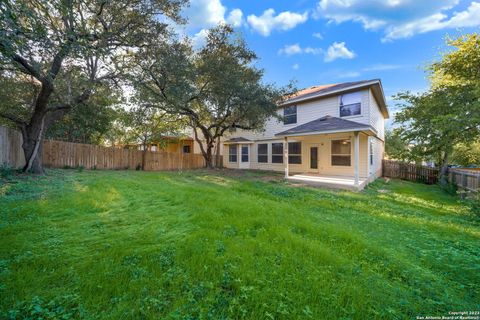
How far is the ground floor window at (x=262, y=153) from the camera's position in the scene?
700 inches

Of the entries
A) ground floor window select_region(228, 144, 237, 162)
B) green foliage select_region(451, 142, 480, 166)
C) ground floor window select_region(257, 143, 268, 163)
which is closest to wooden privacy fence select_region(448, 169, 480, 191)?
green foliage select_region(451, 142, 480, 166)

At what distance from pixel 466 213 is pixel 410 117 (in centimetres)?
738

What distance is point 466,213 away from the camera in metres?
6.86

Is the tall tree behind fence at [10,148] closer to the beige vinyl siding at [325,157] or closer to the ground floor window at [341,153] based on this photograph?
the beige vinyl siding at [325,157]

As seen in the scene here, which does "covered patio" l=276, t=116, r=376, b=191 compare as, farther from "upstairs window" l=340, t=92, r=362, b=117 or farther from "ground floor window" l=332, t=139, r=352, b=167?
"upstairs window" l=340, t=92, r=362, b=117

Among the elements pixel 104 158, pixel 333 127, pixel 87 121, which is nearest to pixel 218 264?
pixel 333 127

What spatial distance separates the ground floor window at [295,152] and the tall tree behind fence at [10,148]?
1465 cm

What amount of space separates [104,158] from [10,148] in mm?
5302

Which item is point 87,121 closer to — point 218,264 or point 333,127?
point 333,127

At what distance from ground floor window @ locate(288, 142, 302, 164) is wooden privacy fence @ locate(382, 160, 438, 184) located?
7.79 metres

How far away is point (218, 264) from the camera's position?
2.57m

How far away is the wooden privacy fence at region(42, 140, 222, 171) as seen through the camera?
11.7m

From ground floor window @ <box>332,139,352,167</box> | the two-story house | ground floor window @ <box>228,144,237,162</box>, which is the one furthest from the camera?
ground floor window @ <box>228,144,237,162</box>

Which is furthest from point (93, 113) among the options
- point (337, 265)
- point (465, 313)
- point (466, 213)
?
point (466, 213)
